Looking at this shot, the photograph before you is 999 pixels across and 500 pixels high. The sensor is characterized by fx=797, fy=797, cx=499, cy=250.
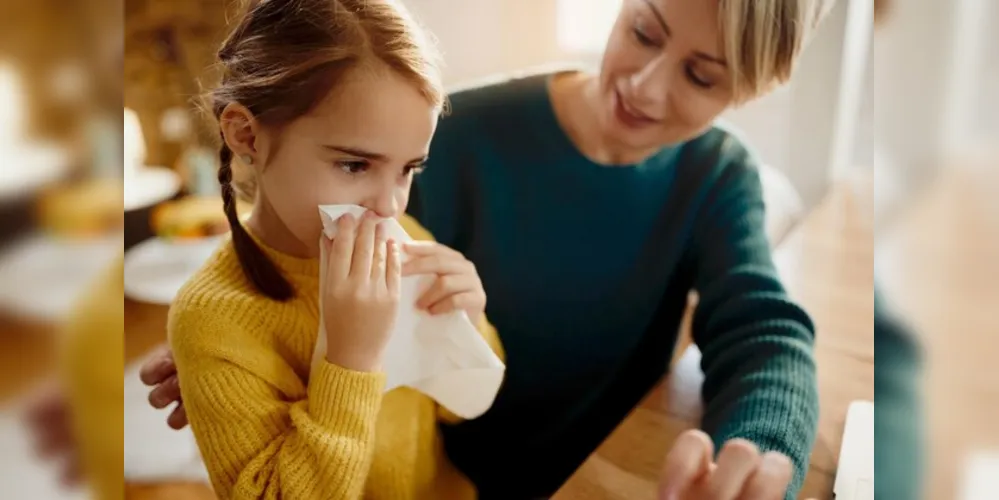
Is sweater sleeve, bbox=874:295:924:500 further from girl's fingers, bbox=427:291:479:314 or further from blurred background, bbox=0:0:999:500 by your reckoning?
girl's fingers, bbox=427:291:479:314

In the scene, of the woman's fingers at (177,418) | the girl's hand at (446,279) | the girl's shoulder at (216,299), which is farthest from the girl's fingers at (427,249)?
the woman's fingers at (177,418)

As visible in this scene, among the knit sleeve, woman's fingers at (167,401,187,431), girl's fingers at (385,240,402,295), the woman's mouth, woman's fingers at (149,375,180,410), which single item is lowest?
woman's fingers at (167,401,187,431)

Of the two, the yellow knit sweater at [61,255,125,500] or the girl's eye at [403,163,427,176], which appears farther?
the girl's eye at [403,163,427,176]

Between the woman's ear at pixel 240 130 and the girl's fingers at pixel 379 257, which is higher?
the woman's ear at pixel 240 130

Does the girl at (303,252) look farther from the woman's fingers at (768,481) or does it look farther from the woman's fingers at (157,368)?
the woman's fingers at (768,481)

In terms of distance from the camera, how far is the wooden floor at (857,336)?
1.59 ft

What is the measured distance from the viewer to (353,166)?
0.53m

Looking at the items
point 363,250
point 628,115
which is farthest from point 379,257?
point 628,115

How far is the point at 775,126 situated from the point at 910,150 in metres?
0.16

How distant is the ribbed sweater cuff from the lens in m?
0.51

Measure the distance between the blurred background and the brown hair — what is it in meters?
0.03

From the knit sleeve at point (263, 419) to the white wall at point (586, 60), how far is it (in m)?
0.24

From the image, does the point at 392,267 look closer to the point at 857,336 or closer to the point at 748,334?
the point at 748,334

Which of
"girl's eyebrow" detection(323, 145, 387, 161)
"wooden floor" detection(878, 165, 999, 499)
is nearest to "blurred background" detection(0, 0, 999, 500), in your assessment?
"wooden floor" detection(878, 165, 999, 499)
